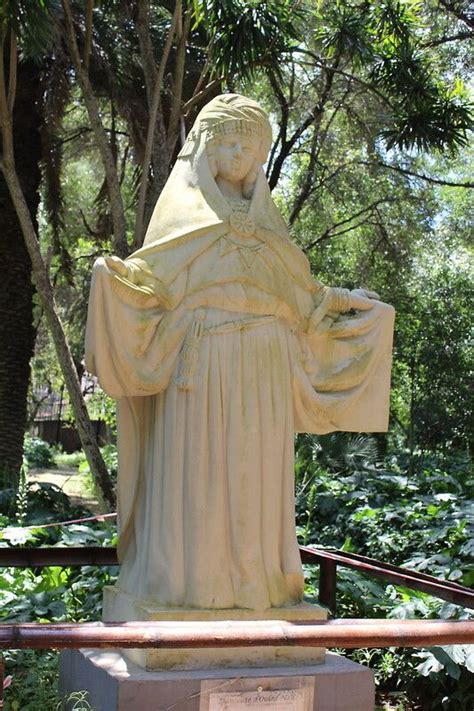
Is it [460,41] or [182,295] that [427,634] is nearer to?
[182,295]

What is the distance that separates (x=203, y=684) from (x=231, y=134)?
7.43 feet

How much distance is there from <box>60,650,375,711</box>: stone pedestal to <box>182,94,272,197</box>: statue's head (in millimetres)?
2078

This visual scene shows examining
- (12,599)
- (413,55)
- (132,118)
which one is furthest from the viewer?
(132,118)

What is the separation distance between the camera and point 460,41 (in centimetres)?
1530

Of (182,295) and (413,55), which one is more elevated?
(413,55)

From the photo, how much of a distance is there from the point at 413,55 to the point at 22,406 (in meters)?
6.22

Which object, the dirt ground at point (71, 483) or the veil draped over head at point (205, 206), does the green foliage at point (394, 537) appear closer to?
the veil draped over head at point (205, 206)

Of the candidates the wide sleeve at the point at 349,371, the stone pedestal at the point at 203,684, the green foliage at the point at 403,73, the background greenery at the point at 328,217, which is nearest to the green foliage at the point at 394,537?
the background greenery at the point at 328,217

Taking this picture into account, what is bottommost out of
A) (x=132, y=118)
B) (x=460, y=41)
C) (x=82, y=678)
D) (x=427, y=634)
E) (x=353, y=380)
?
(x=82, y=678)

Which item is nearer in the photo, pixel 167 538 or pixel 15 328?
pixel 167 538

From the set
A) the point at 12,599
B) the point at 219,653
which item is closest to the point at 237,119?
the point at 219,653

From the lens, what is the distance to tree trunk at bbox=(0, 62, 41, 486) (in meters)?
11.8

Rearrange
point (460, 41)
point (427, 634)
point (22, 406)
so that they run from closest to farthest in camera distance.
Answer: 1. point (427, 634)
2. point (22, 406)
3. point (460, 41)

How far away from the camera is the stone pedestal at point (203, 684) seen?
3555 mm
